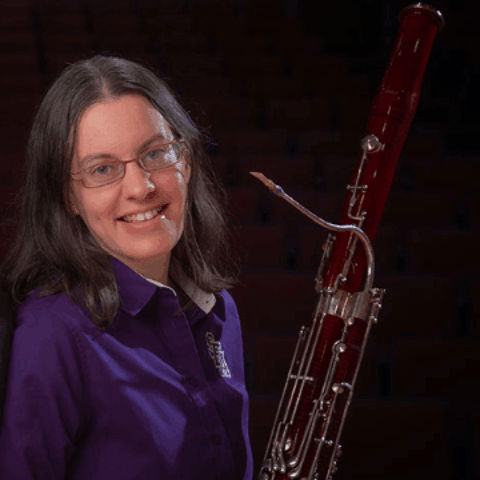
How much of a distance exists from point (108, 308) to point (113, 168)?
0.33ft

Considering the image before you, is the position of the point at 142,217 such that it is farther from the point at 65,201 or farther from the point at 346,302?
the point at 346,302

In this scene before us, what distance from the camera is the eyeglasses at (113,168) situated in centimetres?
43

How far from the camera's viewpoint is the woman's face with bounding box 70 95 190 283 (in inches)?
16.6

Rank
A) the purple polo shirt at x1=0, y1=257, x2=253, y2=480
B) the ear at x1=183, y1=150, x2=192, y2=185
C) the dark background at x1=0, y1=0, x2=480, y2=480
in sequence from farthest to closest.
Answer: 1. the dark background at x1=0, y1=0, x2=480, y2=480
2. the ear at x1=183, y1=150, x2=192, y2=185
3. the purple polo shirt at x1=0, y1=257, x2=253, y2=480

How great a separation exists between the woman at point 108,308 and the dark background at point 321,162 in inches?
4.5

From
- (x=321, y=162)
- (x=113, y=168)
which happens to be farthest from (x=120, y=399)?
(x=321, y=162)

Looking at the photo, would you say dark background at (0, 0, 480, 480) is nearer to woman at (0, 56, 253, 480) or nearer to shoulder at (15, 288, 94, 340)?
woman at (0, 56, 253, 480)

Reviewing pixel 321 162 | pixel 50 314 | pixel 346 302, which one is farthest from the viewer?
pixel 321 162

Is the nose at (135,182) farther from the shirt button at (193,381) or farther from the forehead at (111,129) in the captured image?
the shirt button at (193,381)

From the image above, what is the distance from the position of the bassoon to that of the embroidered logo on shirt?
5 centimetres

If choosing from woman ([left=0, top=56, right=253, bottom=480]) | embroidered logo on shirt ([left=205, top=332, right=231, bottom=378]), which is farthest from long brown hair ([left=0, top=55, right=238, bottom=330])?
embroidered logo on shirt ([left=205, top=332, right=231, bottom=378])

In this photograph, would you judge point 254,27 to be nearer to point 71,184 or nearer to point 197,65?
point 197,65

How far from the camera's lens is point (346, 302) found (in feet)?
1.64

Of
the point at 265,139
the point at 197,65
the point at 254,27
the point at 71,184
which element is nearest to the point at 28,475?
the point at 71,184
